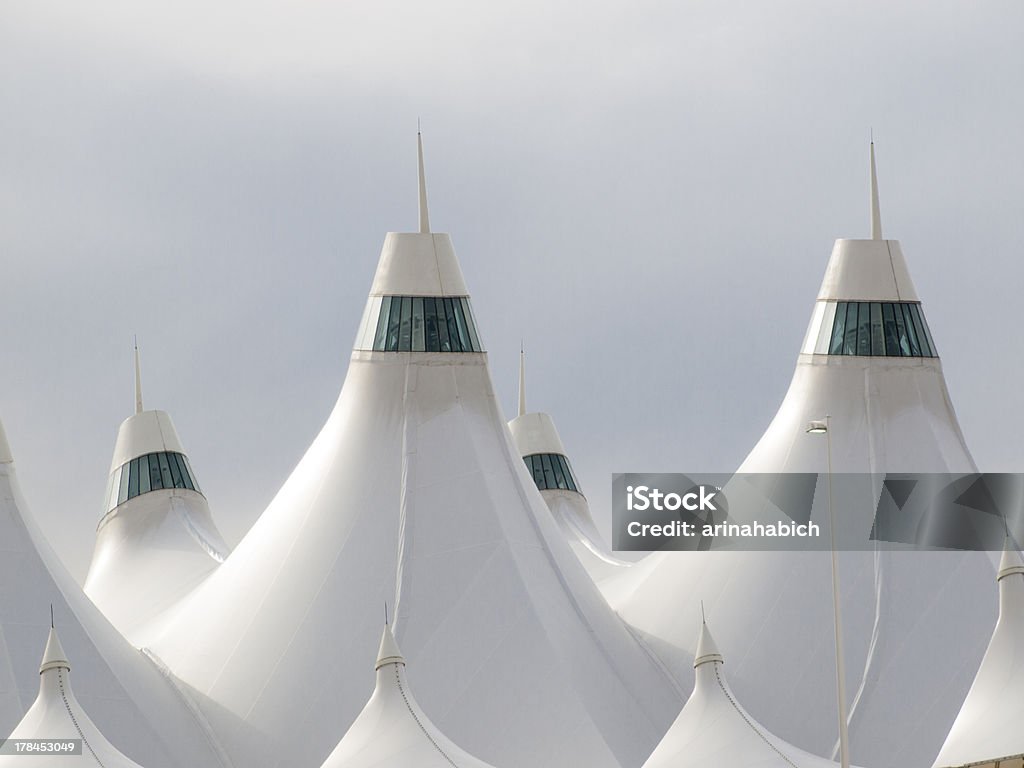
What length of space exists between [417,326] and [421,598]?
587 centimetres

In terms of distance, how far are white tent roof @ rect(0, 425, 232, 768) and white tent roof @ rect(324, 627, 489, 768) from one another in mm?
6515

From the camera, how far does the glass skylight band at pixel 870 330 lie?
183 feet

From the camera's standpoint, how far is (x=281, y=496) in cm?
5422

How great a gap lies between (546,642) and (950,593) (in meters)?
8.95

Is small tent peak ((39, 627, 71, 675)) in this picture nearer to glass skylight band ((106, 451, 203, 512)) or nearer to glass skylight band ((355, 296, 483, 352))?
glass skylight band ((355, 296, 483, 352))

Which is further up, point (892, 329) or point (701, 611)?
point (892, 329)

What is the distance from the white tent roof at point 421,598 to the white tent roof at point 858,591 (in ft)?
7.38

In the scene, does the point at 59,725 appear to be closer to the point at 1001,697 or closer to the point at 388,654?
the point at 388,654

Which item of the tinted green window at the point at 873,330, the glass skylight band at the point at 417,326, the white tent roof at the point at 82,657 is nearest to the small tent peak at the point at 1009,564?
the tinted green window at the point at 873,330

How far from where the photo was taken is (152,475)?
66312 mm

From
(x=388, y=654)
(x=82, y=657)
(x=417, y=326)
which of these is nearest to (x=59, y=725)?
(x=388, y=654)

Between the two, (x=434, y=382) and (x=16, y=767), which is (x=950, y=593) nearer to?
(x=434, y=382)

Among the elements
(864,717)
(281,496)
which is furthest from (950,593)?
(281,496)

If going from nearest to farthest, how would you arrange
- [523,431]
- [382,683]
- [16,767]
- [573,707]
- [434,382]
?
[16,767] < [382,683] < [573,707] < [434,382] < [523,431]
